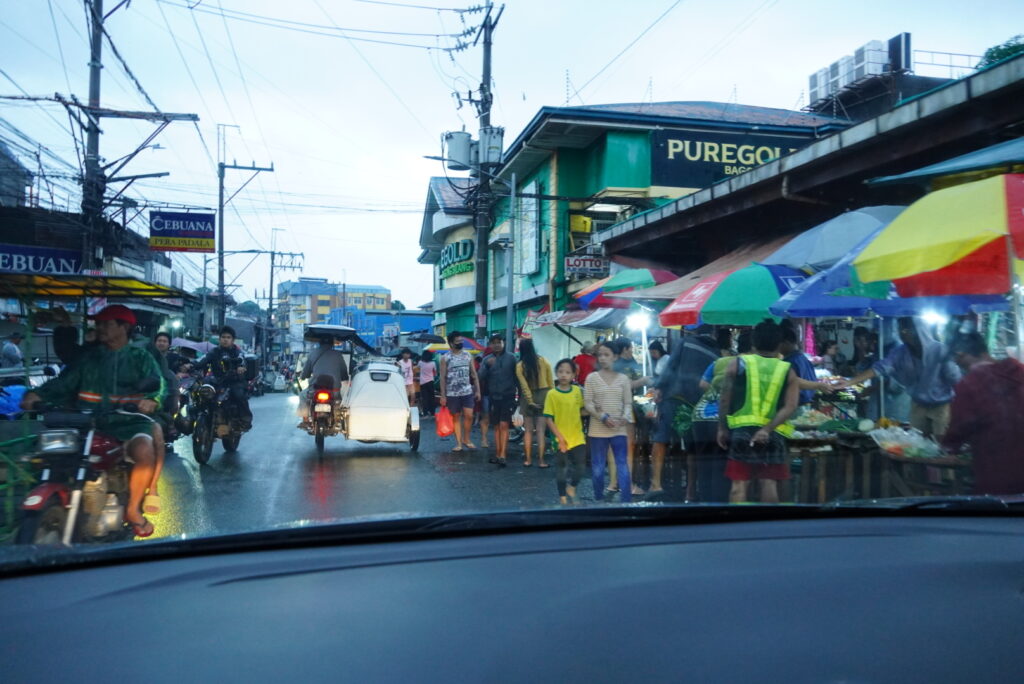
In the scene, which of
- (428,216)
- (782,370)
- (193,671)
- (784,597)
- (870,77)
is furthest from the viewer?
(428,216)

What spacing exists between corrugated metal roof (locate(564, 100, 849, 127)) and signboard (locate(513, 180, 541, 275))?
437 cm

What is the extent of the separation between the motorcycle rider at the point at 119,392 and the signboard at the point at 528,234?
856 inches

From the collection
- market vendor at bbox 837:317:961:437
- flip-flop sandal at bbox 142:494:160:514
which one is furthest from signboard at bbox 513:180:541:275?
flip-flop sandal at bbox 142:494:160:514

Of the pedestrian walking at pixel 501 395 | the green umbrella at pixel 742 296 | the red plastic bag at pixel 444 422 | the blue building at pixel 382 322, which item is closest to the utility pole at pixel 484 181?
the red plastic bag at pixel 444 422

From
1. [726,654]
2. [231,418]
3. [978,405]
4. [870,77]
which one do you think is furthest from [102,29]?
[870,77]

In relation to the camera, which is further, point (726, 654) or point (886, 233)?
point (886, 233)

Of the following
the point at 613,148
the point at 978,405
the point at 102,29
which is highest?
the point at 102,29

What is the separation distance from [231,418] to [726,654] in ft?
35.3

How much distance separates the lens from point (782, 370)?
5977mm

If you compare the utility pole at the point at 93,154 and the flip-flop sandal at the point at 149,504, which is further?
the utility pole at the point at 93,154

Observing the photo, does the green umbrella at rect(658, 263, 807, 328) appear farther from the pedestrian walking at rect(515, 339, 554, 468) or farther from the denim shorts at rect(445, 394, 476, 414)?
the denim shorts at rect(445, 394, 476, 414)

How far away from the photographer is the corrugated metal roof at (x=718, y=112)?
23812 mm

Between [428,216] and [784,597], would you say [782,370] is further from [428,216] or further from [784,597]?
[428,216]

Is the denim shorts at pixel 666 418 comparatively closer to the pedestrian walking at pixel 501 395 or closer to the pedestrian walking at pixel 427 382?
the pedestrian walking at pixel 501 395
